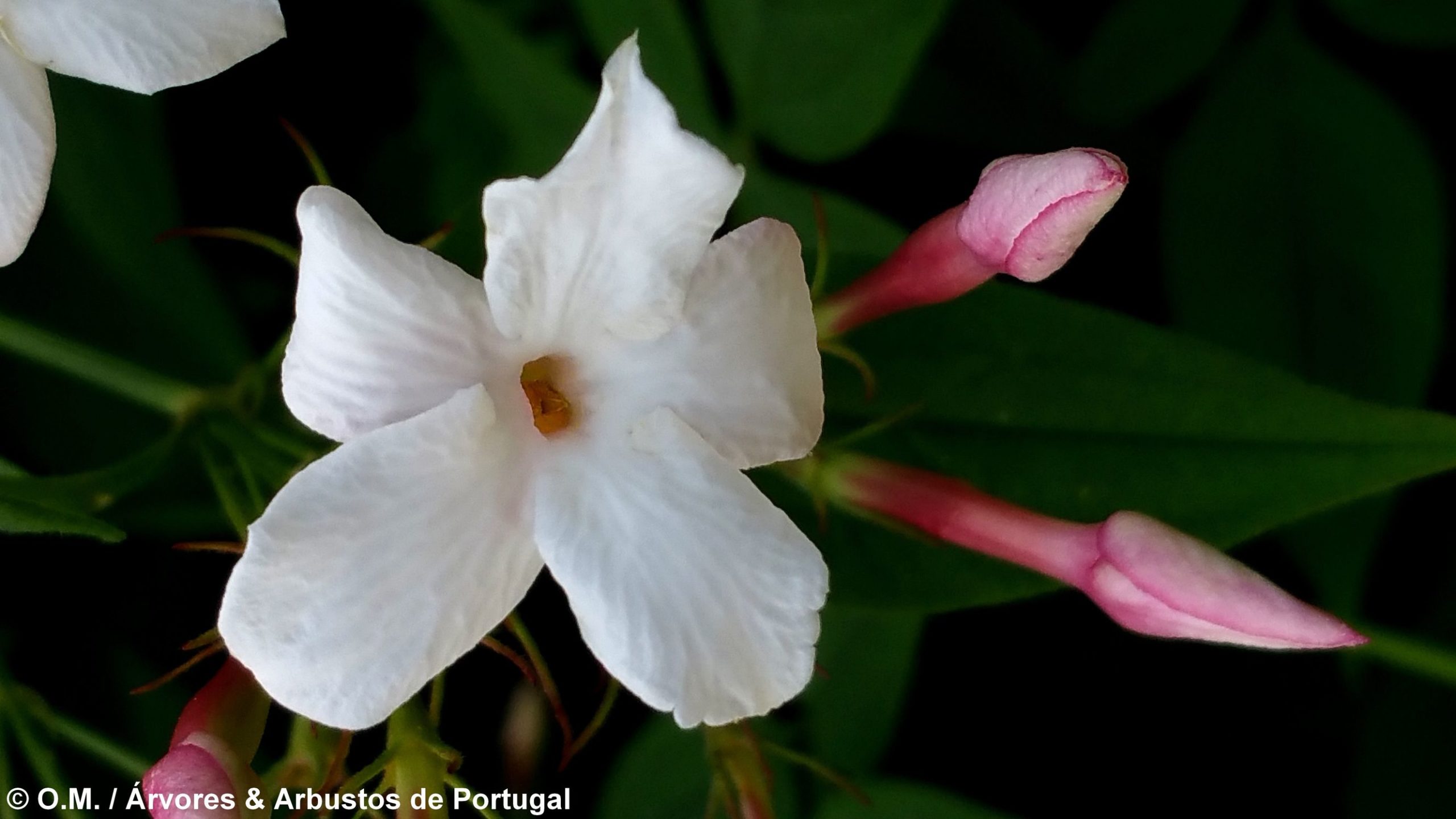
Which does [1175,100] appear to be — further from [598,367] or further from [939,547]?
[598,367]

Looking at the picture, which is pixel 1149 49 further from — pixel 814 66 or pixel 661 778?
pixel 661 778

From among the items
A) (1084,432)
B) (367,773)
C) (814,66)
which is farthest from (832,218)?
(367,773)

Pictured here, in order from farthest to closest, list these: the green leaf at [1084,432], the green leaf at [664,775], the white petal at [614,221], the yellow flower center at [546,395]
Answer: the green leaf at [664,775], the green leaf at [1084,432], the yellow flower center at [546,395], the white petal at [614,221]

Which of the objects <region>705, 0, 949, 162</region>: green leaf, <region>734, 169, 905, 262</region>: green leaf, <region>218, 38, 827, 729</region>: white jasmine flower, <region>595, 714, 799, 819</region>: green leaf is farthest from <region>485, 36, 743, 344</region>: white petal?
<region>595, 714, 799, 819</region>: green leaf

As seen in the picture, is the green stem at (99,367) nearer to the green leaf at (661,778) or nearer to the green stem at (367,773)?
the green stem at (367,773)

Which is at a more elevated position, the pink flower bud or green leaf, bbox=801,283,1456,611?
the pink flower bud

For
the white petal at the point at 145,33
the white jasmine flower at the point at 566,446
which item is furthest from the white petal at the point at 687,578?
the white petal at the point at 145,33

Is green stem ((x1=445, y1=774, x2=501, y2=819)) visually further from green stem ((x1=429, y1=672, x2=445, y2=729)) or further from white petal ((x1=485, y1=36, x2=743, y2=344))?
white petal ((x1=485, y1=36, x2=743, y2=344))
